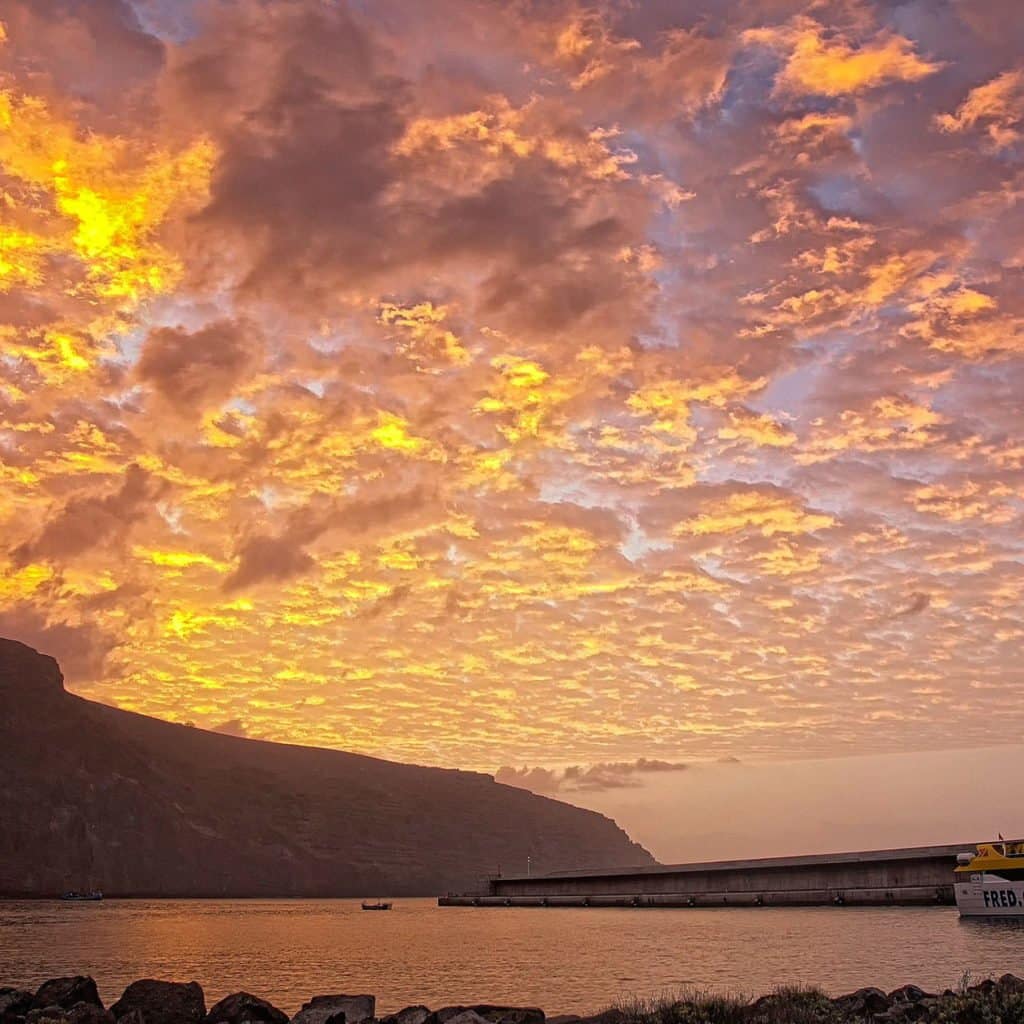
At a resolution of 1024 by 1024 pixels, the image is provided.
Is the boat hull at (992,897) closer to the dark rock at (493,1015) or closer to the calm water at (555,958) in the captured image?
the calm water at (555,958)

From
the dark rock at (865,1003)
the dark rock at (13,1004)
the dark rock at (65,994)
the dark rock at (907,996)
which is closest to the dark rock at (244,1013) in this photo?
the dark rock at (65,994)

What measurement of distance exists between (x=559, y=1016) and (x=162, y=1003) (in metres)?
15.9

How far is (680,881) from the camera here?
200 metres

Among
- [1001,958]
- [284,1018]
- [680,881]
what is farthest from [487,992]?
[680,881]

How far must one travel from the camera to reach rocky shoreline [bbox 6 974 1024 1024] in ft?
103

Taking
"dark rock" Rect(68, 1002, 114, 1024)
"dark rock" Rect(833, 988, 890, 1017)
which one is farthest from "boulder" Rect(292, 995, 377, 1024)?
"dark rock" Rect(833, 988, 890, 1017)

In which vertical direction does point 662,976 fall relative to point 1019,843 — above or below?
below

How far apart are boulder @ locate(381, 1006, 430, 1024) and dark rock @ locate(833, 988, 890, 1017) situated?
14.5m

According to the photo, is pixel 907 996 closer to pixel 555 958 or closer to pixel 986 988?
pixel 986 988

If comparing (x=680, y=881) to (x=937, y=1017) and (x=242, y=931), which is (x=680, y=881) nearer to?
(x=242, y=931)

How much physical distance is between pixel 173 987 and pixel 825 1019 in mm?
26433

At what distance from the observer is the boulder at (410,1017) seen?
38.8 m

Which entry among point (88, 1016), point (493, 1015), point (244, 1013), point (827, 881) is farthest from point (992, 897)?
point (88, 1016)

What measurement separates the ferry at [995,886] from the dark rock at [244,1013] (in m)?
83.8
